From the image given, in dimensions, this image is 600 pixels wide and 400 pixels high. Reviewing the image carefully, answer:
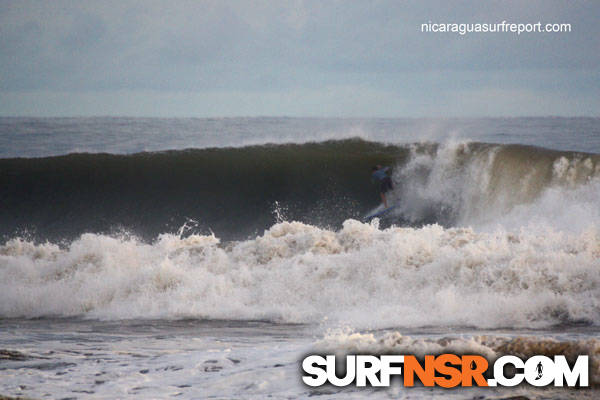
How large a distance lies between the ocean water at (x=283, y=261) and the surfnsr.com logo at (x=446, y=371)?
0.12 meters

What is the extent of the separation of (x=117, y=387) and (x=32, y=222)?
1491 cm

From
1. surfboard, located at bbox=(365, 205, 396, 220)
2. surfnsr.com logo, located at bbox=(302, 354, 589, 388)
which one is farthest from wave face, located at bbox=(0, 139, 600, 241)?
surfnsr.com logo, located at bbox=(302, 354, 589, 388)

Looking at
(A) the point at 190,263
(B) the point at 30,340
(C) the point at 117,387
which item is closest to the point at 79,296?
(A) the point at 190,263

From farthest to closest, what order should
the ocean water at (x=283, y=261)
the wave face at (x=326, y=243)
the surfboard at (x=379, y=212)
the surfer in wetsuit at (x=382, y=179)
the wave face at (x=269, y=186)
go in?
the surfer in wetsuit at (x=382, y=179)
the surfboard at (x=379, y=212)
the wave face at (x=269, y=186)
the wave face at (x=326, y=243)
the ocean water at (x=283, y=261)

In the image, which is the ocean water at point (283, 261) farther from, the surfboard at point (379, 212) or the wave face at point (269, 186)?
the surfboard at point (379, 212)

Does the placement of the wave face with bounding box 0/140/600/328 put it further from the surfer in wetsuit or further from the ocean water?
the surfer in wetsuit

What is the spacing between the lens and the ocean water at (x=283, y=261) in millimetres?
4789

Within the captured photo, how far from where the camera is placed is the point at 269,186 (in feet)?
60.1

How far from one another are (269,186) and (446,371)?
14322 millimetres

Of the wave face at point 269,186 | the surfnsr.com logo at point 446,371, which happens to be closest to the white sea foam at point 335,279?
the surfnsr.com logo at point 446,371

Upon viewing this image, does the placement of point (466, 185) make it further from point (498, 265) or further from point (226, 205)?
point (498, 265)

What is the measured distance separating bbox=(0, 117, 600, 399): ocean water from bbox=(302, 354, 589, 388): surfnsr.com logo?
0.12 m

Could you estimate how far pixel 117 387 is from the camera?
442 centimetres

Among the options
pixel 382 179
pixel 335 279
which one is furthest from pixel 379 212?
pixel 335 279
